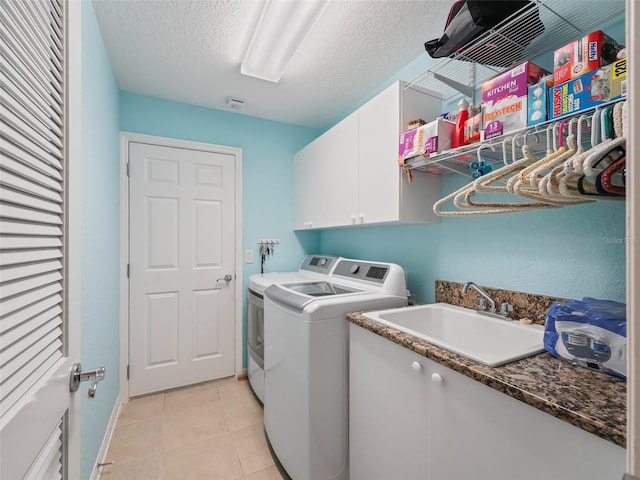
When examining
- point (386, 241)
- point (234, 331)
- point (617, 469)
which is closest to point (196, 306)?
point (234, 331)

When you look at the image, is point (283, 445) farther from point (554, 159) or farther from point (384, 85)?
point (384, 85)

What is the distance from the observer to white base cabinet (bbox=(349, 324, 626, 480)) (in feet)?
2.21

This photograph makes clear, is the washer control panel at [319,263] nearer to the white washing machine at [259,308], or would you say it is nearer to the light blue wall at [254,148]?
the white washing machine at [259,308]

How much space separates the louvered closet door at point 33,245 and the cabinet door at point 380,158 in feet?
4.54

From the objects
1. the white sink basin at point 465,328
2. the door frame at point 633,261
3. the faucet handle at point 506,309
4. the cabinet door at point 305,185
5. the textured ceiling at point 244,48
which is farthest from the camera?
the cabinet door at point 305,185

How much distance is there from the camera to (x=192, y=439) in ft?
6.17

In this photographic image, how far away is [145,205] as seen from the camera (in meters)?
2.42

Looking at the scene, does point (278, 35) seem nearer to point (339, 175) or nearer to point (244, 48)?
point (244, 48)

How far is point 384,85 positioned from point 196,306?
7.99 ft

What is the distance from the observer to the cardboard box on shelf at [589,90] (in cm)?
82

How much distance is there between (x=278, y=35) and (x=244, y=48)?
12.8 inches

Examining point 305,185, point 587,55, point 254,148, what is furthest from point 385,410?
point 254,148

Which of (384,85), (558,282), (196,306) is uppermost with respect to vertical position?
(384,85)

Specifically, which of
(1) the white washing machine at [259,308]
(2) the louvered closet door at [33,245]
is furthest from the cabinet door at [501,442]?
(1) the white washing machine at [259,308]
